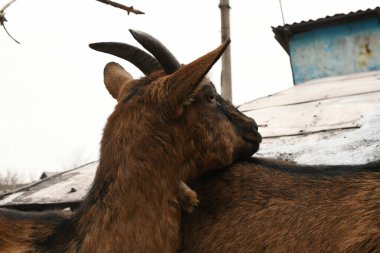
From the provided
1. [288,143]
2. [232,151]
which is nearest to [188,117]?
[232,151]

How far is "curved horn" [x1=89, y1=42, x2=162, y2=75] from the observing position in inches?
135

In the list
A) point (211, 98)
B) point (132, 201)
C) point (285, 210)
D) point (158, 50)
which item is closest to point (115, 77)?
point (158, 50)

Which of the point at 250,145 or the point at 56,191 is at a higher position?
the point at 250,145

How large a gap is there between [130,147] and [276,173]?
0.84 metres

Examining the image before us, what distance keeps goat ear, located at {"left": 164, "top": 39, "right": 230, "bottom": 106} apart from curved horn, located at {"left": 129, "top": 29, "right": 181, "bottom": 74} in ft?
0.75

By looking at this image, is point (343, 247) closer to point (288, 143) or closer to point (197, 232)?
point (197, 232)

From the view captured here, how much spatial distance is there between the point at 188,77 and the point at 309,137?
113 inches

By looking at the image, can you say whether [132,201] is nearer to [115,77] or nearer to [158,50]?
[158,50]

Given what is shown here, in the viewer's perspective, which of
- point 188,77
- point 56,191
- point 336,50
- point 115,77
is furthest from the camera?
point 336,50

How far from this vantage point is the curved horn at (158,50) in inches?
125

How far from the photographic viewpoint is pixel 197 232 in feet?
9.08

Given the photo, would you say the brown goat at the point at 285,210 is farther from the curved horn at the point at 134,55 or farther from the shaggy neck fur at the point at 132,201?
the curved horn at the point at 134,55

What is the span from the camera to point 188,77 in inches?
112

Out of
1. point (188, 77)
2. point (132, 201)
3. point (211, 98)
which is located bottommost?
point (132, 201)
